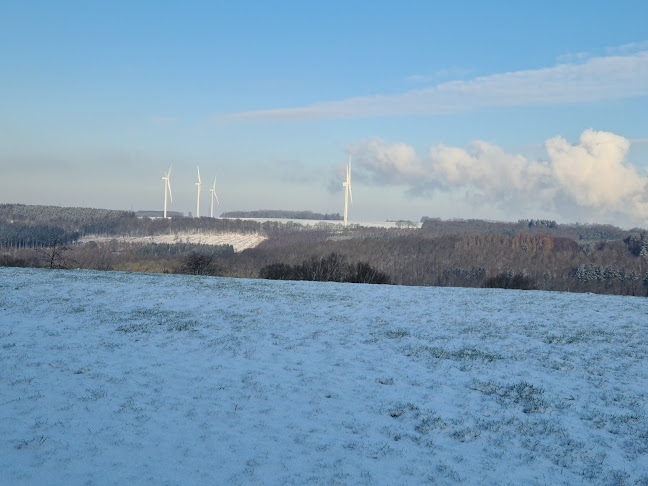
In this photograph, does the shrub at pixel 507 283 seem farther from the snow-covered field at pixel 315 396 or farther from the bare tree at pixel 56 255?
the bare tree at pixel 56 255

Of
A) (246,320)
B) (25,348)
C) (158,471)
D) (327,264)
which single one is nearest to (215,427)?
(158,471)

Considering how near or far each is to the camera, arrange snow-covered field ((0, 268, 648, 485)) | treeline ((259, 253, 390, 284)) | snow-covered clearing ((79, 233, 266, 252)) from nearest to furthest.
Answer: snow-covered field ((0, 268, 648, 485)), treeline ((259, 253, 390, 284)), snow-covered clearing ((79, 233, 266, 252))

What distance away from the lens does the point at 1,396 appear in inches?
379

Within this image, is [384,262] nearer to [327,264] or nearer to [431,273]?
[431,273]

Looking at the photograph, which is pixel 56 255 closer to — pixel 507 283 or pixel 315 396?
pixel 507 283

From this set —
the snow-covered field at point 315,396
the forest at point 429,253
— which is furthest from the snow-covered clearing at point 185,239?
the snow-covered field at point 315,396

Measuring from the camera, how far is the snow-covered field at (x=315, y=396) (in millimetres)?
7449

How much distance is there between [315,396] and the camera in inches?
403

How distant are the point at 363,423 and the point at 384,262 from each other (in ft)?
440

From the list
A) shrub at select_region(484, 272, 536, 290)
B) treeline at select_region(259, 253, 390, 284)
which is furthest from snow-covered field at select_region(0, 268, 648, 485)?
shrub at select_region(484, 272, 536, 290)

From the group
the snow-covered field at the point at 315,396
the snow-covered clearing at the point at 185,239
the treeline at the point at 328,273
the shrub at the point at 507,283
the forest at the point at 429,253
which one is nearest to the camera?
the snow-covered field at the point at 315,396

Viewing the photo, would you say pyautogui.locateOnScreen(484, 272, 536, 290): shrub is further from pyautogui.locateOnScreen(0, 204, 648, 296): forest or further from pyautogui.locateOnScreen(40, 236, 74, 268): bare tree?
pyautogui.locateOnScreen(0, 204, 648, 296): forest

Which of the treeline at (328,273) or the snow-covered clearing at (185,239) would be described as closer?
the treeline at (328,273)

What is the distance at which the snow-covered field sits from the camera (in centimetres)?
745
